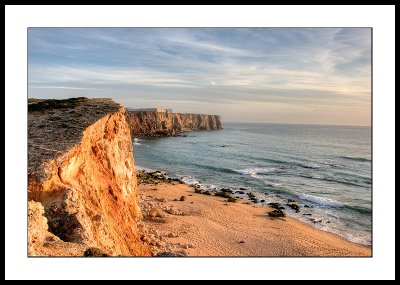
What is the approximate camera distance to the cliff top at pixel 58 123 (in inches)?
462

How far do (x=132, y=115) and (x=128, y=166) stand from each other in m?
78.6

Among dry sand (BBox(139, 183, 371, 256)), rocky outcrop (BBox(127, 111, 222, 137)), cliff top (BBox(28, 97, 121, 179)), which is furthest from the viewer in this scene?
rocky outcrop (BBox(127, 111, 222, 137))

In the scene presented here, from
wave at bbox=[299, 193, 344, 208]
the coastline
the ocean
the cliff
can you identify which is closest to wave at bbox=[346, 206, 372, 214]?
the ocean

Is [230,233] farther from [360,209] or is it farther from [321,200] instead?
[321,200]

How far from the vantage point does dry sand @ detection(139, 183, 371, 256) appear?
62.1ft

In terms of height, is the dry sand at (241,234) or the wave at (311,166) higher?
the wave at (311,166)

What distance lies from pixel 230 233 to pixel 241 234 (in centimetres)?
70

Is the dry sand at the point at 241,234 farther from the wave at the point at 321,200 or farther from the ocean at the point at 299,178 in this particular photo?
the wave at the point at 321,200

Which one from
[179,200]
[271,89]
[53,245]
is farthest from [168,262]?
[179,200]

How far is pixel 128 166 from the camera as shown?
62.6 feet

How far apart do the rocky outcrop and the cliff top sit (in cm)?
7410

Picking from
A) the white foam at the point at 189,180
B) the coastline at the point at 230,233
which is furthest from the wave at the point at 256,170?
the coastline at the point at 230,233

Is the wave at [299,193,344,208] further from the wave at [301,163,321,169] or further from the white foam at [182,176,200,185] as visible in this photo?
the wave at [301,163,321,169]

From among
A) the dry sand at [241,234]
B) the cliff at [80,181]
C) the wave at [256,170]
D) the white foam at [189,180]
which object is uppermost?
the cliff at [80,181]
